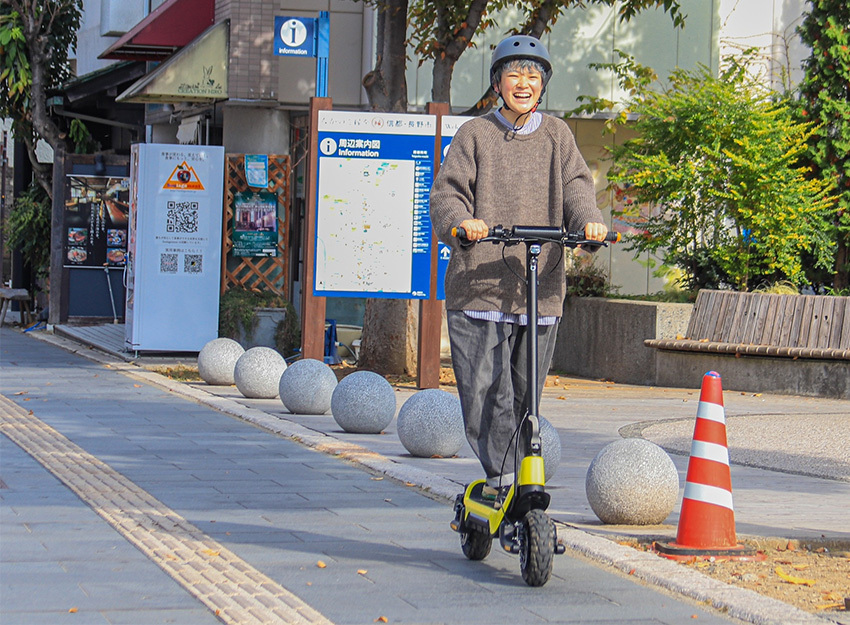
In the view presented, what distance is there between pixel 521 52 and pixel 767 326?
9.72 metres

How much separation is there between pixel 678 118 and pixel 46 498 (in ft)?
34.7

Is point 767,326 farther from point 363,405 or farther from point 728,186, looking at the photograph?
point 363,405

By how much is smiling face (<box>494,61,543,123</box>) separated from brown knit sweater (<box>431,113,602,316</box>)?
110 mm

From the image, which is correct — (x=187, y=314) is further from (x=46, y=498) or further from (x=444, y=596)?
(x=444, y=596)

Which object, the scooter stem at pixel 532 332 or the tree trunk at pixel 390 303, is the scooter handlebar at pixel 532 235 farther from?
the tree trunk at pixel 390 303

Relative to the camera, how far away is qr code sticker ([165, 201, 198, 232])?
15859mm

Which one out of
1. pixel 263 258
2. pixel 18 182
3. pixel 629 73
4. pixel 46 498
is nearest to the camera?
pixel 46 498

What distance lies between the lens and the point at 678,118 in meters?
15.4

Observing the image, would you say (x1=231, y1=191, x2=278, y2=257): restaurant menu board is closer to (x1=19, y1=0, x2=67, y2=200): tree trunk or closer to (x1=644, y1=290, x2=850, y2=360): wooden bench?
(x1=644, y1=290, x2=850, y2=360): wooden bench

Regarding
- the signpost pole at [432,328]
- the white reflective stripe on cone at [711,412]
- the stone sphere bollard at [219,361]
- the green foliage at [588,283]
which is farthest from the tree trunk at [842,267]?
the white reflective stripe on cone at [711,412]

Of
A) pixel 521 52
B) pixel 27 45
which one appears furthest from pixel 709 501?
pixel 27 45

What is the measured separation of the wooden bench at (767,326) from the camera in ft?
45.3

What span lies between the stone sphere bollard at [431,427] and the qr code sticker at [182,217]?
26.5 ft

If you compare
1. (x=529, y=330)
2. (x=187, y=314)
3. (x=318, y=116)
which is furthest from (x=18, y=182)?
(x=529, y=330)
